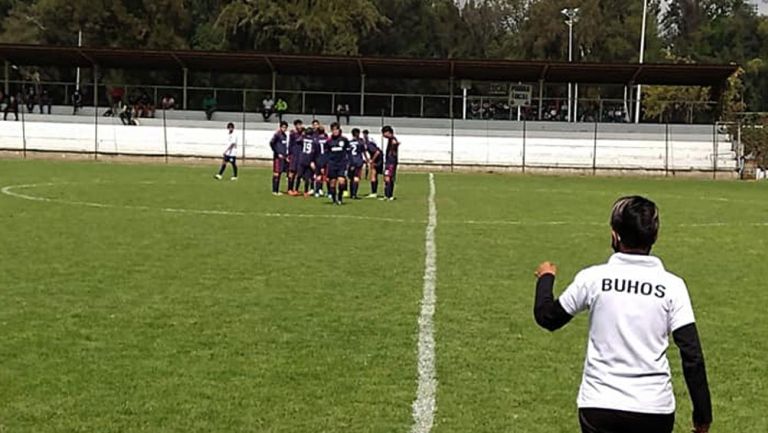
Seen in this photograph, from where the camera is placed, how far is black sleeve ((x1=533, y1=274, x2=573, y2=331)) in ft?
14.2


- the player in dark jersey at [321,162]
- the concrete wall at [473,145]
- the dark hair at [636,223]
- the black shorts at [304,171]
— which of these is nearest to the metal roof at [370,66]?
the concrete wall at [473,145]

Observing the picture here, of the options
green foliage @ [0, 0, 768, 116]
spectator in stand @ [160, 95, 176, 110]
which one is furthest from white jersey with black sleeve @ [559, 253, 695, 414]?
green foliage @ [0, 0, 768, 116]

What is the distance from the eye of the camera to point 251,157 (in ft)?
149

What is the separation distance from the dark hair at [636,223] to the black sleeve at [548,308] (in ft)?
1.27

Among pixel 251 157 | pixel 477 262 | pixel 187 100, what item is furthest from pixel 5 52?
pixel 477 262

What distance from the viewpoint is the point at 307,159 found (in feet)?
85.7

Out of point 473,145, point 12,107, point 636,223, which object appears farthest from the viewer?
point 12,107

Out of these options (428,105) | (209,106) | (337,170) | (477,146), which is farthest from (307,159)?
(428,105)

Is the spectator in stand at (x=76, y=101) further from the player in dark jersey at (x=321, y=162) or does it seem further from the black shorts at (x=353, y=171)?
the black shorts at (x=353, y=171)

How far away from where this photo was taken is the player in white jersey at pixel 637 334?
13.5ft

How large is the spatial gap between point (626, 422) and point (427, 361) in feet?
13.9

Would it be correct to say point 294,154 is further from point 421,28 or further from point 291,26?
point 421,28

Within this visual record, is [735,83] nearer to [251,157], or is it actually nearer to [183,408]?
[251,157]

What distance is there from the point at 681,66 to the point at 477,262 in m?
38.3
